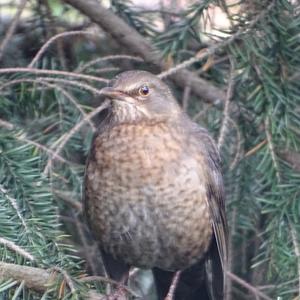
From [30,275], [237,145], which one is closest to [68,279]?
[30,275]

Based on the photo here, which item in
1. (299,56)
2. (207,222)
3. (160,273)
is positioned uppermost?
(299,56)

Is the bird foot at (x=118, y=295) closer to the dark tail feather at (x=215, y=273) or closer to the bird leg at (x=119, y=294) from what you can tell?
the bird leg at (x=119, y=294)

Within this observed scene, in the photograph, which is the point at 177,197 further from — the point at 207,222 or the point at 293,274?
the point at 293,274

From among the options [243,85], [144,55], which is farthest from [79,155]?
[243,85]

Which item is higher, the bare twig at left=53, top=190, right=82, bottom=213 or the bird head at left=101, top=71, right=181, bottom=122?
the bird head at left=101, top=71, right=181, bottom=122

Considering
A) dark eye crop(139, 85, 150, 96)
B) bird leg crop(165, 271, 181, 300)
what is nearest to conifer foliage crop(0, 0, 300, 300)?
dark eye crop(139, 85, 150, 96)

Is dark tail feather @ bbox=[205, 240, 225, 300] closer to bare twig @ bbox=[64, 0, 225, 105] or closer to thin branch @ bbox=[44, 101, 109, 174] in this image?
bare twig @ bbox=[64, 0, 225, 105]

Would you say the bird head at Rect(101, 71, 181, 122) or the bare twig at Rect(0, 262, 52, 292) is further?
the bird head at Rect(101, 71, 181, 122)

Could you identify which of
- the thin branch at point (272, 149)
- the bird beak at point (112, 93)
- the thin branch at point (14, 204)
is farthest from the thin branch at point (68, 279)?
the thin branch at point (272, 149)
